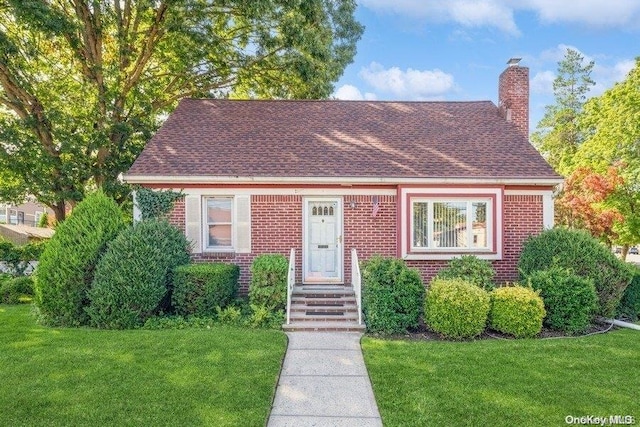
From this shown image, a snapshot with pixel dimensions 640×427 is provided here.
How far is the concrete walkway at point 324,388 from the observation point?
4.32 meters

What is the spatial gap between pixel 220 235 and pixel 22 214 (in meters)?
41.6

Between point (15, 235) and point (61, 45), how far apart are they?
82.4ft

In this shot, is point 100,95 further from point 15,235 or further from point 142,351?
point 15,235

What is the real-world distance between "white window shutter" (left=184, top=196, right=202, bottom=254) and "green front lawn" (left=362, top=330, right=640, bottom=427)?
5.21 meters

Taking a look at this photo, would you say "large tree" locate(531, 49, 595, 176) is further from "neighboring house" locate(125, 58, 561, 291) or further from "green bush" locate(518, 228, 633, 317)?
"green bush" locate(518, 228, 633, 317)

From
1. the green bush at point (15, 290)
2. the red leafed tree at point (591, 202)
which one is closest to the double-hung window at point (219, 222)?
the green bush at point (15, 290)

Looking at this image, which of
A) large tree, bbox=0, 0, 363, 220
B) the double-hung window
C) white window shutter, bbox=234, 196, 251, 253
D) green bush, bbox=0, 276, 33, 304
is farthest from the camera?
large tree, bbox=0, 0, 363, 220

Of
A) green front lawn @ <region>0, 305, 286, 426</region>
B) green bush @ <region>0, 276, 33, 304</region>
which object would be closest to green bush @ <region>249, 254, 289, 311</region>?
green front lawn @ <region>0, 305, 286, 426</region>

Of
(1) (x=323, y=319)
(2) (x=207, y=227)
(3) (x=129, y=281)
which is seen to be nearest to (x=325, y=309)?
(1) (x=323, y=319)

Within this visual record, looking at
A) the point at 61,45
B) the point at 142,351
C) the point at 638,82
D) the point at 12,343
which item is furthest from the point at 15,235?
the point at 638,82

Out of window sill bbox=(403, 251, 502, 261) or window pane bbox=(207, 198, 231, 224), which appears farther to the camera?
window pane bbox=(207, 198, 231, 224)

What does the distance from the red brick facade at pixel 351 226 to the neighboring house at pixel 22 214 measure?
114 ft

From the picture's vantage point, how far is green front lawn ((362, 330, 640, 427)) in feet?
14.1

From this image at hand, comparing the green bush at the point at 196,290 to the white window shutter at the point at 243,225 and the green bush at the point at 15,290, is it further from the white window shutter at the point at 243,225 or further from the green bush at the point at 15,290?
the green bush at the point at 15,290
